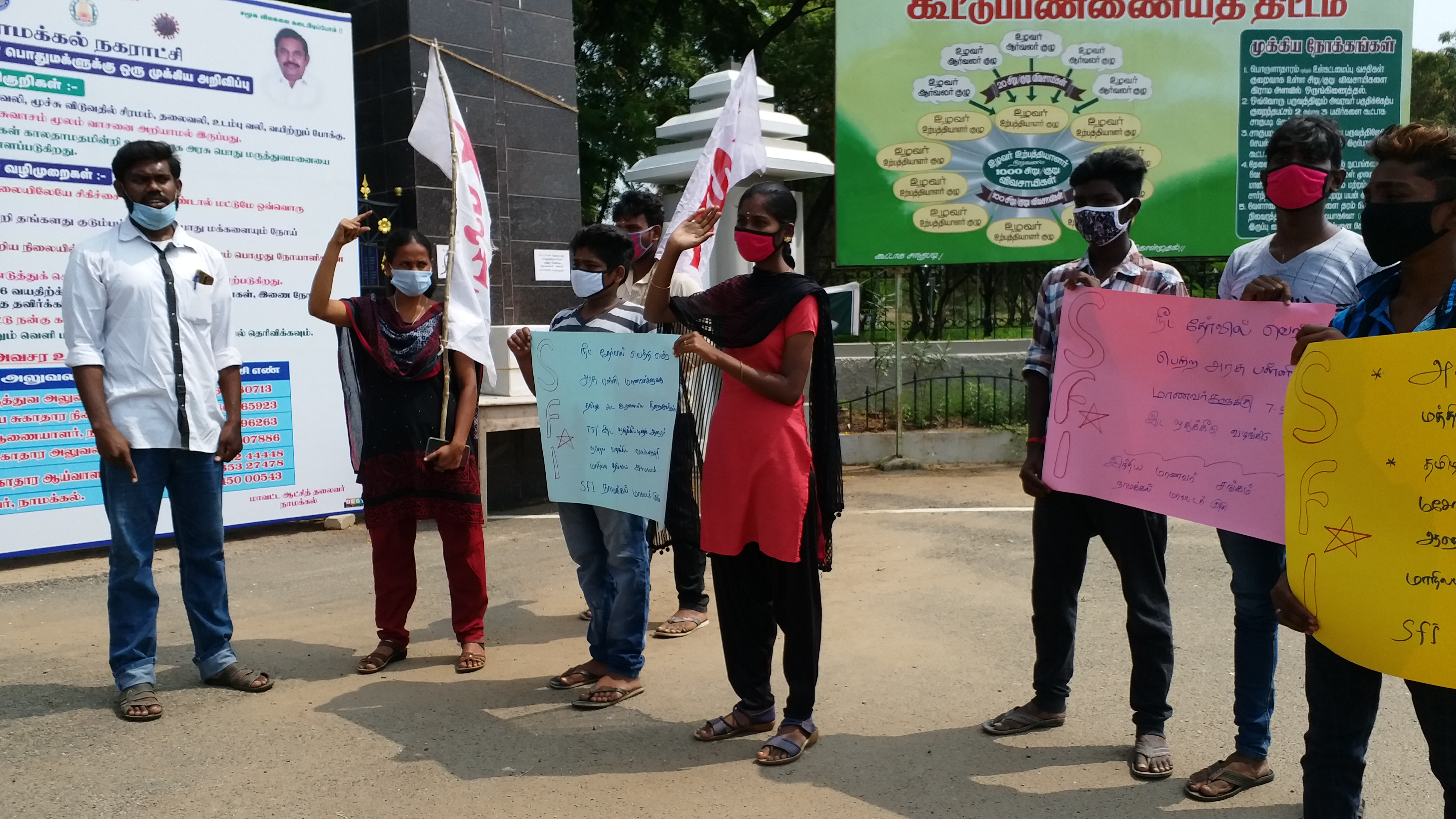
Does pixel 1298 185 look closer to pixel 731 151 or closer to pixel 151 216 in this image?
pixel 731 151

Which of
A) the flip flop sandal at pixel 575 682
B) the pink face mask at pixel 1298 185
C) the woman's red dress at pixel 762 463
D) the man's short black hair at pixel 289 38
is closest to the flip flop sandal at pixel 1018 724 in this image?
the woman's red dress at pixel 762 463

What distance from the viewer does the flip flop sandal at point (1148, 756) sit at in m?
3.54

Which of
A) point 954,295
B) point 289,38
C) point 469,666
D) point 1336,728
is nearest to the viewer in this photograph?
point 1336,728

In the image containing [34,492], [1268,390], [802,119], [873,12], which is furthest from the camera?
[802,119]

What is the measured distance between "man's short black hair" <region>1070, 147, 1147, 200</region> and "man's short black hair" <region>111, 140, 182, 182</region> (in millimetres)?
3384

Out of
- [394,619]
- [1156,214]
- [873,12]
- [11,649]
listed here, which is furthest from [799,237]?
[11,649]

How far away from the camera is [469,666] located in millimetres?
4785

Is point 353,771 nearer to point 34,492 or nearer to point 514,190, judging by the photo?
point 34,492

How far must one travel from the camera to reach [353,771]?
3.71 m

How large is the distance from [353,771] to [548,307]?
5796 millimetres

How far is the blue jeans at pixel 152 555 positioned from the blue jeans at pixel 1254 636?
3751 mm

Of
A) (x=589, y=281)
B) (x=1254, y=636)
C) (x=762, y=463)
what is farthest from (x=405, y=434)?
(x=1254, y=636)

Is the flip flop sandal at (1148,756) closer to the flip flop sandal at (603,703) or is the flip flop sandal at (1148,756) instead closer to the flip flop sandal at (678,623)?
the flip flop sandal at (603,703)

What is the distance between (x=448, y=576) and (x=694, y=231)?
6.56ft
